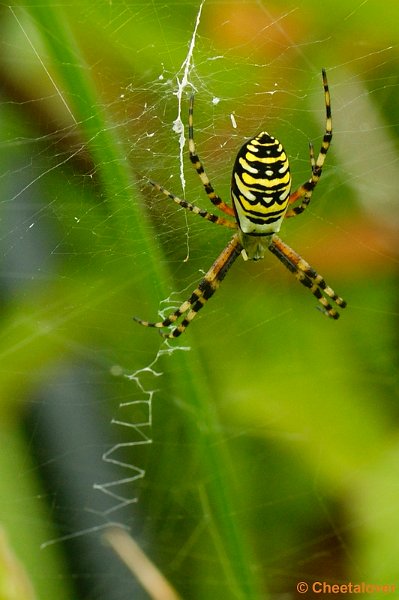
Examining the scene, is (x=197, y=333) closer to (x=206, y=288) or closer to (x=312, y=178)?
(x=206, y=288)

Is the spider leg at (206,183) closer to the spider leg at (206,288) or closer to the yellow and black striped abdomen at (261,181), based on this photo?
the yellow and black striped abdomen at (261,181)

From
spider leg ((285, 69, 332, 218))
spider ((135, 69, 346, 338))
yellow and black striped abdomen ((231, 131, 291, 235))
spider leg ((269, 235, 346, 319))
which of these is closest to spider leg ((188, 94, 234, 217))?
spider ((135, 69, 346, 338))
